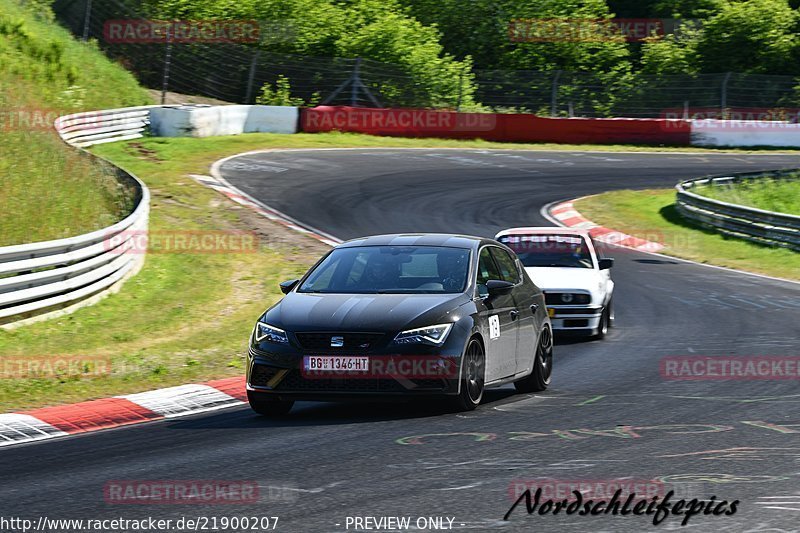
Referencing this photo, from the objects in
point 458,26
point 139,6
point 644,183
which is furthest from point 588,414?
point 458,26

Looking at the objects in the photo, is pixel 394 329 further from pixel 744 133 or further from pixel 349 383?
pixel 744 133

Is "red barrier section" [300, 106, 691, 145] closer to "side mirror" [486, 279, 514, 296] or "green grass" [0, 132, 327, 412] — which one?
"green grass" [0, 132, 327, 412]

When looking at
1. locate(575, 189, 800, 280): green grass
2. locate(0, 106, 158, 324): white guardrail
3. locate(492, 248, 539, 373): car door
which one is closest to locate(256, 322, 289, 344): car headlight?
locate(492, 248, 539, 373): car door

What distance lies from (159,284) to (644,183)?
20243 millimetres

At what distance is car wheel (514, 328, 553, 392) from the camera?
36.5ft

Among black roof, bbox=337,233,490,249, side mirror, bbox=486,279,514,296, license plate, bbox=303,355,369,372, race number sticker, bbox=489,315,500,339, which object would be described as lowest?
license plate, bbox=303,355,369,372

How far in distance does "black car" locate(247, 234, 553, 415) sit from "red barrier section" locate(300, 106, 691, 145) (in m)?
31.0

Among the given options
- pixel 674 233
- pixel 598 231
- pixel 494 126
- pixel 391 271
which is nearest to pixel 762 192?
pixel 674 233

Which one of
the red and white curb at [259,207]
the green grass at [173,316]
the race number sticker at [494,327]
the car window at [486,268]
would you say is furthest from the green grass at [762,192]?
the race number sticker at [494,327]

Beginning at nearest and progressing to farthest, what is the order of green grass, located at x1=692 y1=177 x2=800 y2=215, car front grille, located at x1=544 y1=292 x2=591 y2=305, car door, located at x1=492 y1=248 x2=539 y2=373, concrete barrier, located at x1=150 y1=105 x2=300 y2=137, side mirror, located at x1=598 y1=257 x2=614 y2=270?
1. car door, located at x1=492 y1=248 x2=539 y2=373
2. car front grille, located at x1=544 y1=292 x2=591 y2=305
3. side mirror, located at x1=598 y1=257 x2=614 y2=270
4. green grass, located at x1=692 y1=177 x2=800 y2=215
5. concrete barrier, located at x1=150 y1=105 x2=300 y2=137

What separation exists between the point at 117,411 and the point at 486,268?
3.40 metres

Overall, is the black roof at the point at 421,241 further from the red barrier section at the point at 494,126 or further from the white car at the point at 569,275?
the red barrier section at the point at 494,126

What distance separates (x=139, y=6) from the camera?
5338cm

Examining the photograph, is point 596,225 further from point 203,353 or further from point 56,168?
point 203,353
